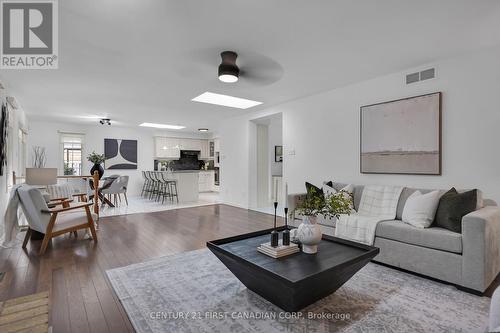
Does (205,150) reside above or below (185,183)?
above

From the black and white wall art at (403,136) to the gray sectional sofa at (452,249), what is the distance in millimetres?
828

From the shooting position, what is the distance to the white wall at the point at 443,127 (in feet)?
9.44

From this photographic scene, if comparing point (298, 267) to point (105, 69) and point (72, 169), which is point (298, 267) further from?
point (72, 169)

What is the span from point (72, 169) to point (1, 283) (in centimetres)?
664

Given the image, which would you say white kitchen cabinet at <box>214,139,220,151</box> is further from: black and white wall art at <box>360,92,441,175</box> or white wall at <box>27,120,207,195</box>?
black and white wall art at <box>360,92,441,175</box>

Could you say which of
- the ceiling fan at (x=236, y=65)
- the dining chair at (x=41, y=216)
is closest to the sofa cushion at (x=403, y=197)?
the ceiling fan at (x=236, y=65)

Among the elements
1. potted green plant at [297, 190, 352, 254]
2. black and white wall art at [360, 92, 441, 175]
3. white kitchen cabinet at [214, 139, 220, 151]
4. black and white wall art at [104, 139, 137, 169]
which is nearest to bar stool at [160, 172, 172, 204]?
black and white wall art at [104, 139, 137, 169]

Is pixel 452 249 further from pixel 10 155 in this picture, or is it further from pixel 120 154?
pixel 120 154

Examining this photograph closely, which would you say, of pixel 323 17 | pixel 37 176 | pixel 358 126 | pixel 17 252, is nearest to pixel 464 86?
pixel 358 126

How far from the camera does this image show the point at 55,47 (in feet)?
9.35

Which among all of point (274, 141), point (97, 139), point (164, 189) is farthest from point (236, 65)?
point (97, 139)

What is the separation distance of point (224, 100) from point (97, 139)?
5559mm

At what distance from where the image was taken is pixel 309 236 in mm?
2029

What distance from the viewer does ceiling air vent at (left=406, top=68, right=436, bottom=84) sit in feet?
10.8
